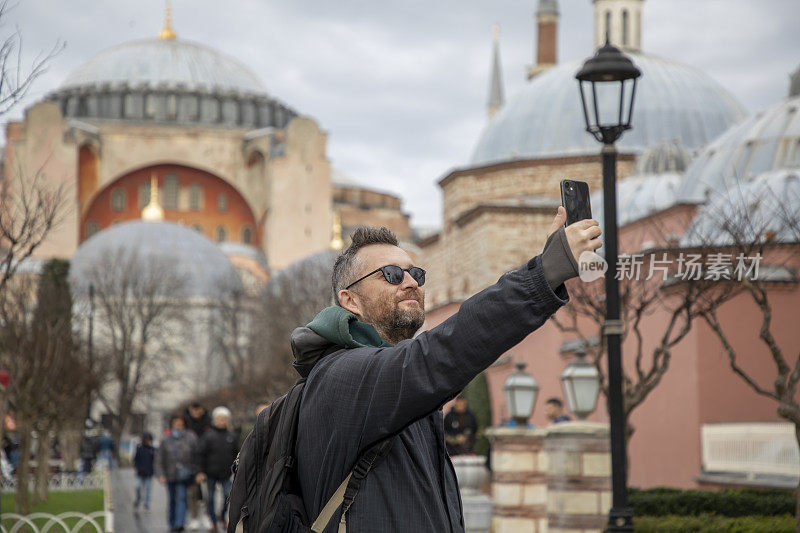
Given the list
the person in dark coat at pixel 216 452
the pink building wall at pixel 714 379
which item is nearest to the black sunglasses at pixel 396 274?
the person in dark coat at pixel 216 452

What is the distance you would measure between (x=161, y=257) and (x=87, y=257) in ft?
11.6

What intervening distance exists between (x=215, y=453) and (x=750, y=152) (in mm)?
15785

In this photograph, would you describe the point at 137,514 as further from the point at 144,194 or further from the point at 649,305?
the point at 144,194

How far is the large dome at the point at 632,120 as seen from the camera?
42.5 meters

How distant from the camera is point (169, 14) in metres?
82.1

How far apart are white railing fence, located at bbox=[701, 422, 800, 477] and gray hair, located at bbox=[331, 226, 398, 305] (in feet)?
39.6

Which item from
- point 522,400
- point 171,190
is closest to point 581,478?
point 522,400

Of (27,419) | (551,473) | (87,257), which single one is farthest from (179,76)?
(551,473)

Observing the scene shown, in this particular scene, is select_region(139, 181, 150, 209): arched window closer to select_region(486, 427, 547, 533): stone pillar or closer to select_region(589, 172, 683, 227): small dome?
select_region(589, 172, 683, 227): small dome

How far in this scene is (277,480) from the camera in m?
3.32

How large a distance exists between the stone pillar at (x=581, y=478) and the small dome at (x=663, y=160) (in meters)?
24.2

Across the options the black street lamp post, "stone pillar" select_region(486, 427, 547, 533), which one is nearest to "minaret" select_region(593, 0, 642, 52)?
"stone pillar" select_region(486, 427, 547, 533)

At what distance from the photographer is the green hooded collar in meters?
3.33

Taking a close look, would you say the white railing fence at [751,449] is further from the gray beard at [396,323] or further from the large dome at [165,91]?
the large dome at [165,91]
